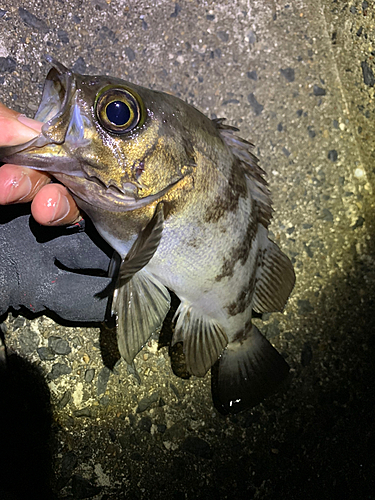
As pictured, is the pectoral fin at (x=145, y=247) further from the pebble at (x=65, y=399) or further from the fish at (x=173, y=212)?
the pebble at (x=65, y=399)

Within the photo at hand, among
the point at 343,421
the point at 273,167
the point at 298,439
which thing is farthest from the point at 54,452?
the point at 273,167

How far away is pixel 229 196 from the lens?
1377mm

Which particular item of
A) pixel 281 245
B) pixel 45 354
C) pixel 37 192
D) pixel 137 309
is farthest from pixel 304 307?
pixel 37 192

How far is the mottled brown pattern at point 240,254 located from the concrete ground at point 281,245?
642 millimetres

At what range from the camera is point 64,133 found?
3.67 feet

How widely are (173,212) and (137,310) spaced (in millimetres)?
388

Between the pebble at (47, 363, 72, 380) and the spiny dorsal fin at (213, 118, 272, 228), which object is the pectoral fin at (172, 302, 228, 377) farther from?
the pebble at (47, 363, 72, 380)

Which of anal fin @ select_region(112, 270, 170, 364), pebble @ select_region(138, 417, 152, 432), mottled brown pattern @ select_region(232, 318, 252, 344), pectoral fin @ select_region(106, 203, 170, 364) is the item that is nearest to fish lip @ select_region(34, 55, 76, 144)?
pectoral fin @ select_region(106, 203, 170, 364)

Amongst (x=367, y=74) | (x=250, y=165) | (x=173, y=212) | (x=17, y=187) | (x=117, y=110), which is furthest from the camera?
(x=367, y=74)

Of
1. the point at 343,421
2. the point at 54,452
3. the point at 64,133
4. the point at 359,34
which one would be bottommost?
the point at 54,452

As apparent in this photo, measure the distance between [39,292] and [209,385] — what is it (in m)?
0.91

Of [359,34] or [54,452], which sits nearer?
[54,452]

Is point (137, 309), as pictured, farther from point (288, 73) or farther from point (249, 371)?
point (288, 73)

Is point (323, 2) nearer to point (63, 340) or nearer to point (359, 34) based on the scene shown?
point (359, 34)
